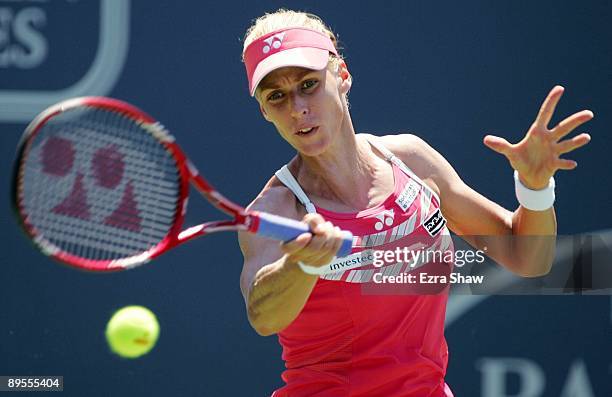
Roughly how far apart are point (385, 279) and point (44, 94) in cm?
191

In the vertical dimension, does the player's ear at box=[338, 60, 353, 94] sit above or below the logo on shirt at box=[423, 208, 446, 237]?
above

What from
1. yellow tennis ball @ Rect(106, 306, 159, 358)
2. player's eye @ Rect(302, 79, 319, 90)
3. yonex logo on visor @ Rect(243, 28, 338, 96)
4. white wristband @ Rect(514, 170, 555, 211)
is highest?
yonex logo on visor @ Rect(243, 28, 338, 96)

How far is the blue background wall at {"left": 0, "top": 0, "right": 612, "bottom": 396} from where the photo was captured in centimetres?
440

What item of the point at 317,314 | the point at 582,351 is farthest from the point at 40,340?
the point at 582,351

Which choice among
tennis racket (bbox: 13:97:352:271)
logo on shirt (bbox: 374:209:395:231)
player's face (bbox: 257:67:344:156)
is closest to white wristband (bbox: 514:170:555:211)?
logo on shirt (bbox: 374:209:395:231)

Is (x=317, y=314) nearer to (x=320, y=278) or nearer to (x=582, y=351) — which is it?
(x=320, y=278)

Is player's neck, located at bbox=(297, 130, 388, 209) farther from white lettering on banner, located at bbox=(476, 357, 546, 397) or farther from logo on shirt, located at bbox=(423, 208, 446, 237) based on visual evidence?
white lettering on banner, located at bbox=(476, 357, 546, 397)

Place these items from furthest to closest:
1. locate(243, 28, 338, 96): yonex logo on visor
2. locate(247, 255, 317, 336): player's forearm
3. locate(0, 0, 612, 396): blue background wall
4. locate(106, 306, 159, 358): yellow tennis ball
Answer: locate(0, 0, 612, 396): blue background wall
locate(106, 306, 159, 358): yellow tennis ball
locate(243, 28, 338, 96): yonex logo on visor
locate(247, 255, 317, 336): player's forearm

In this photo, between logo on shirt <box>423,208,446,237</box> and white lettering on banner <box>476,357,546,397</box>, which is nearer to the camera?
logo on shirt <box>423,208,446,237</box>

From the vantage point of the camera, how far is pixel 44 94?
436 centimetres

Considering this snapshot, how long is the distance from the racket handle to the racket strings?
0.25 m

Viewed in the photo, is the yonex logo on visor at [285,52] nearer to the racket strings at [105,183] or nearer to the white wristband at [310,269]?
the racket strings at [105,183]

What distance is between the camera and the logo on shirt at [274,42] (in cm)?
297

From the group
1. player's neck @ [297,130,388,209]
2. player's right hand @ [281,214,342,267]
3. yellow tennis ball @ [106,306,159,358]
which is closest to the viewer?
player's right hand @ [281,214,342,267]
